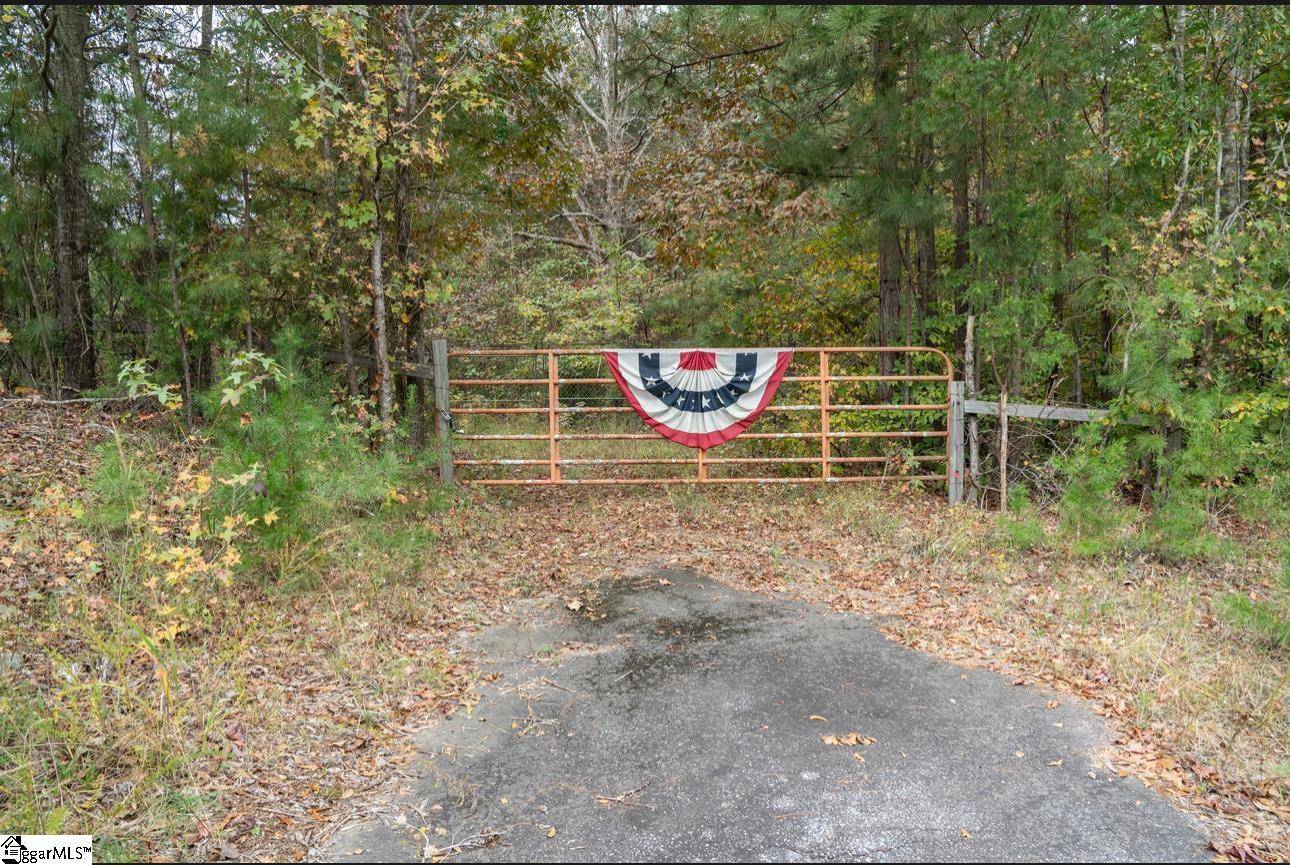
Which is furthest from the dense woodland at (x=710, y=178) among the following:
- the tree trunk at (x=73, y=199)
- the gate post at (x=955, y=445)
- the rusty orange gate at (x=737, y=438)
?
the rusty orange gate at (x=737, y=438)

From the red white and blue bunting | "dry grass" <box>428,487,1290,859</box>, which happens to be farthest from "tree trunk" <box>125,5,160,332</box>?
the red white and blue bunting

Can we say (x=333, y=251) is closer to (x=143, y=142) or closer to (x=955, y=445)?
(x=143, y=142)

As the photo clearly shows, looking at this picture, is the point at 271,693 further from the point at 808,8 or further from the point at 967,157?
the point at 967,157

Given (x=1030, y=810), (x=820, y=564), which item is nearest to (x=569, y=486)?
(x=820, y=564)

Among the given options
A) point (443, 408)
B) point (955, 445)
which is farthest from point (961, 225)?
point (443, 408)

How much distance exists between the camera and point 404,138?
774 centimetres

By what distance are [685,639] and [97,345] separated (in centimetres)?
706

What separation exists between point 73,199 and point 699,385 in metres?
6.36

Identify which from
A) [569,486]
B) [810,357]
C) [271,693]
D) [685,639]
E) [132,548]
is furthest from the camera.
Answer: [810,357]

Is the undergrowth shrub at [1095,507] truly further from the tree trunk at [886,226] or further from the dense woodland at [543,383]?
the tree trunk at [886,226]

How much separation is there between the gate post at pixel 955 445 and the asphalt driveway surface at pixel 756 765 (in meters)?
3.91

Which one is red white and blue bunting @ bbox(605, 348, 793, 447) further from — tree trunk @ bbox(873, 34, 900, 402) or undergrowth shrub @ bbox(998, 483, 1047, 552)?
undergrowth shrub @ bbox(998, 483, 1047, 552)
